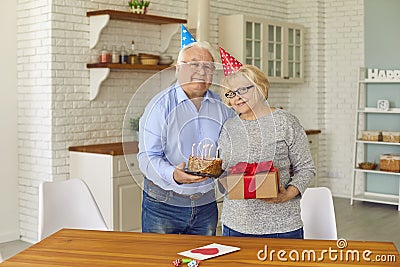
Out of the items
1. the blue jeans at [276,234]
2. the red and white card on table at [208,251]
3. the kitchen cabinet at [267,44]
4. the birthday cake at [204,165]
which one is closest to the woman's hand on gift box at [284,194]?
the blue jeans at [276,234]

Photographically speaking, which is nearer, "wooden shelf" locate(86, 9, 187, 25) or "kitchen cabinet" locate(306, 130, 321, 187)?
"wooden shelf" locate(86, 9, 187, 25)

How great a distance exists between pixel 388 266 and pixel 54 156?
368 cm

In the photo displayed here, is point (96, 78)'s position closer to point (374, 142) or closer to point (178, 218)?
point (178, 218)

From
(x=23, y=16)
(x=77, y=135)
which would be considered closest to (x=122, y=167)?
(x=77, y=135)

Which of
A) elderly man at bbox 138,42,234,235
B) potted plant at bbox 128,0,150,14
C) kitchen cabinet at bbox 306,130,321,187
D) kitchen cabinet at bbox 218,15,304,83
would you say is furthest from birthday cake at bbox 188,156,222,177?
kitchen cabinet at bbox 306,130,321,187

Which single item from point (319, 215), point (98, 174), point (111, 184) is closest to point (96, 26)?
point (98, 174)

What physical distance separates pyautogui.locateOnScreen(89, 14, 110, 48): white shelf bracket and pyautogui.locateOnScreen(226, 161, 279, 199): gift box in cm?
341

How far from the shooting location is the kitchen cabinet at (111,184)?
16.6ft

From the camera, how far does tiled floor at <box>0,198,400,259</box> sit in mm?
5392

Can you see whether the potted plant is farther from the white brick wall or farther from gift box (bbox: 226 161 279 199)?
gift box (bbox: 226 161 279 199)

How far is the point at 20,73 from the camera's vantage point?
217 inches

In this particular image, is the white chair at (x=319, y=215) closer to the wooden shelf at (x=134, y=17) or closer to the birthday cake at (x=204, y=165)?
the birthday cake at (x=204, y=165)

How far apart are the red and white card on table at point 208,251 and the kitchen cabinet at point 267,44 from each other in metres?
4.75

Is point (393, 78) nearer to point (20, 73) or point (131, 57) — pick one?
point (131, 57)
